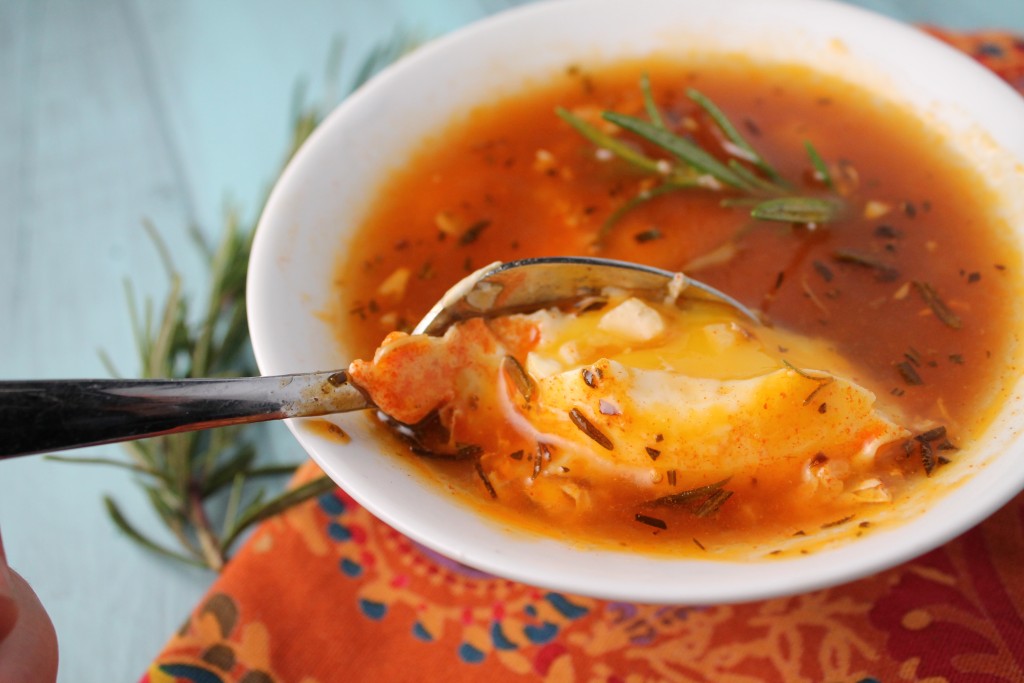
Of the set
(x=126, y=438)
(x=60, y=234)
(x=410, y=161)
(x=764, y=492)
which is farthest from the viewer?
(x=60, y=234)

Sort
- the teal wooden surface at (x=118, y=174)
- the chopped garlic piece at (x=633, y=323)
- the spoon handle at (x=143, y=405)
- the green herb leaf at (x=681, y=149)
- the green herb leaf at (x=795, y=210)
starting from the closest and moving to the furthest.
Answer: the spoon handle at (x=143, y=405), the chopped garlic piece at (x=633, y=323), the green herb leaf at (x=795, y=210), the green herb leaf at (x=681, y=149), the teal wooden surface at (x=118, y=174)

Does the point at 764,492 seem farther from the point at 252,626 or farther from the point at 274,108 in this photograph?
the point at 274,108

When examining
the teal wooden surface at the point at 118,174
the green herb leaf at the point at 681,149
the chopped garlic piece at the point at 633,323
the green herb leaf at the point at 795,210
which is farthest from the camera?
the teal wooden surface at the point at 118,174

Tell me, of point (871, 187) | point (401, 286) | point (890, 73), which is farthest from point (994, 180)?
point (401, 286)

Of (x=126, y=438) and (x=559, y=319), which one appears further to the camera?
(x=559, y=319)

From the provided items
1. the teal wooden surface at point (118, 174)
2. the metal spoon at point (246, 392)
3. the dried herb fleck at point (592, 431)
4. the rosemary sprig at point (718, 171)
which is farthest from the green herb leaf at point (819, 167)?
the teal wooden surface at point (118, 174)

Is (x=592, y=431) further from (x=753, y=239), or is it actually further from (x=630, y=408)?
(x=753, y=239)

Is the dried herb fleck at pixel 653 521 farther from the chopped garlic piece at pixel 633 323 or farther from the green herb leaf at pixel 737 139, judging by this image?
the green herb leaf at pixel 737 139
